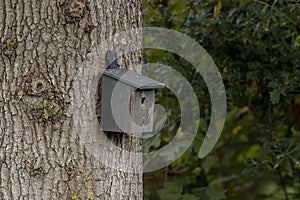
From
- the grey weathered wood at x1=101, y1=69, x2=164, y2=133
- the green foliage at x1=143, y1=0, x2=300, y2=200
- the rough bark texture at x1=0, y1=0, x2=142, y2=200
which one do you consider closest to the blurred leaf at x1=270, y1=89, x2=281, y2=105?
the green foliage at x1=143, y1=0, x2=300, y2=200

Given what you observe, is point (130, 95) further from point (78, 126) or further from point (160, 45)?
point (160, 45)

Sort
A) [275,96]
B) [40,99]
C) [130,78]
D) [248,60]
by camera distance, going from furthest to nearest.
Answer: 1. [248,60]
2. [275,96]
3. [130,78]
4. [40,99]

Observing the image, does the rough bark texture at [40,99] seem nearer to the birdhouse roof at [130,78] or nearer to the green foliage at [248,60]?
the birdhouse roof at [130,78]

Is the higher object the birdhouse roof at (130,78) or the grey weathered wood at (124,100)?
the birdhouse roof at (130,78)

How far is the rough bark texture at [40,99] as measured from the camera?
1887 mm

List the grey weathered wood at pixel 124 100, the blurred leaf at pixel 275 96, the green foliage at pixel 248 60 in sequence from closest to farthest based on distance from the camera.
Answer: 1. the grey weathered wood at pixel 124 100
2. the blurred leaf at pixel 275 96
3. the green foliage at pixel 248 60

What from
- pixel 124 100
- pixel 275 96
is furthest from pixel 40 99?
pixel 275 96

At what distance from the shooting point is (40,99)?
1884 millimetres

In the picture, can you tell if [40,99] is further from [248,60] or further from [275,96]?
[248,60]

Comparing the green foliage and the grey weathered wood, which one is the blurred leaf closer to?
the green foliage

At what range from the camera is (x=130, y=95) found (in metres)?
2.02

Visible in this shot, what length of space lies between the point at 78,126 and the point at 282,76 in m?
1.44

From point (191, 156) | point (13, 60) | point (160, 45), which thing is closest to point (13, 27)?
point (13, 60)

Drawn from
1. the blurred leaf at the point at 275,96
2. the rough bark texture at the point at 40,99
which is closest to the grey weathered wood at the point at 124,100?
the rough bark texture at the point at 40,99
